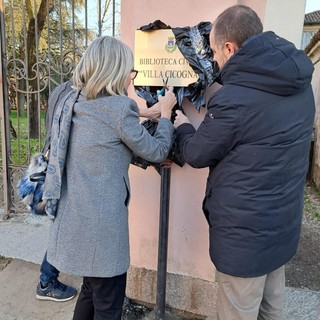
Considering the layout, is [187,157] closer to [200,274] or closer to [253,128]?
[253,128]

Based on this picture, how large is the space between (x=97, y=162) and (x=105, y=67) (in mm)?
438

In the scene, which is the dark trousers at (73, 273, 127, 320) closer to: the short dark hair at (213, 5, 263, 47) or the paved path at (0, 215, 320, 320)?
the paved path at (0, 215, 320, 320)

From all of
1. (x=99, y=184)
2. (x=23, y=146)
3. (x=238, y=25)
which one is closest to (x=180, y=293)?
(x=99, y=184)

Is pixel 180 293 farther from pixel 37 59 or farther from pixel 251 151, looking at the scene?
pixel 37 59

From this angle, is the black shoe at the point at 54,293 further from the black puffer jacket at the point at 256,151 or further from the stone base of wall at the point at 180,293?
the black puffer jacket at the point at 256,151

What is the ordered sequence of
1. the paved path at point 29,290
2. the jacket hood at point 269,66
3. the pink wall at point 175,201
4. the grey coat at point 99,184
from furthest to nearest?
the paved path at point 29,290 → the pink wall at point 175,201 → the grey coat at point 99,184 → the jacket hood at point 269,66

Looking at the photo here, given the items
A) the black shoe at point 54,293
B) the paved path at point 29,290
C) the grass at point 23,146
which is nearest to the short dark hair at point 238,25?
the paved path at point 29,290

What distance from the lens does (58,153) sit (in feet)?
5.68

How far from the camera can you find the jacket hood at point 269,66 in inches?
58.2

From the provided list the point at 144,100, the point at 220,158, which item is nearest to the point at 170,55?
the point at 144,100

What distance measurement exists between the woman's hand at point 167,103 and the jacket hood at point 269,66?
0.50 metres

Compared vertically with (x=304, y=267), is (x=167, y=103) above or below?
above

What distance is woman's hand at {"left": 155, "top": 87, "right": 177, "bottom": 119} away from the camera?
1.97 metres

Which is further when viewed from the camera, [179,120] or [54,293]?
[54,293]
